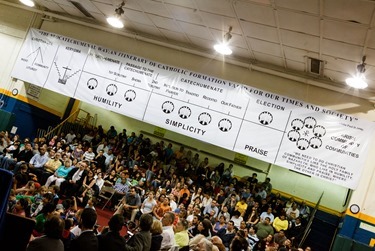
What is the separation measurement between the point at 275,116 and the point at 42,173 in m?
6.46

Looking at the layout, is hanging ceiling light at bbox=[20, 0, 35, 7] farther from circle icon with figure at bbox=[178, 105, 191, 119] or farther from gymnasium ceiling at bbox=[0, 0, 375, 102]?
circle icon with figure at bbox=[178, 105, 191, 119]

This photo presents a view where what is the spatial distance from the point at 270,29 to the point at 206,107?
2.49 meters

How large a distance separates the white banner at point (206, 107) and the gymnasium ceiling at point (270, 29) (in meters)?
0.78

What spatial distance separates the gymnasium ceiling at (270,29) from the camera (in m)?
5.65

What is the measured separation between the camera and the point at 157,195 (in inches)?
382

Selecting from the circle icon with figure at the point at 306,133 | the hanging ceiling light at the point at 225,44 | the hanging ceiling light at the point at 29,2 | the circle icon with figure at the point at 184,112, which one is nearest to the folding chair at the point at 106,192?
→ the circle icon with figure at the point at 184,112

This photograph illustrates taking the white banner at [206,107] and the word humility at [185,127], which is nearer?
the white banner at [206,107]

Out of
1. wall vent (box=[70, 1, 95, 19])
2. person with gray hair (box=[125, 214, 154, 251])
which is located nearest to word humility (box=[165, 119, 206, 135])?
wall vent (box=[70, 1, 95, 19])

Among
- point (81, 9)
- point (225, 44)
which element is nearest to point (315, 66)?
point (225, 44)

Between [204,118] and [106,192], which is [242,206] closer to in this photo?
[204,118]

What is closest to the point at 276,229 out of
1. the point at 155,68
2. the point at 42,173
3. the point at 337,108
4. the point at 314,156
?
the point at 314,156

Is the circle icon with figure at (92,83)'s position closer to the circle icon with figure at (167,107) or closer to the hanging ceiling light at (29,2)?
the circle icon with figure at (167,107)

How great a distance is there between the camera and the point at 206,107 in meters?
8.45

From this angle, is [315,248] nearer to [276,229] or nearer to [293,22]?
[276,229]
